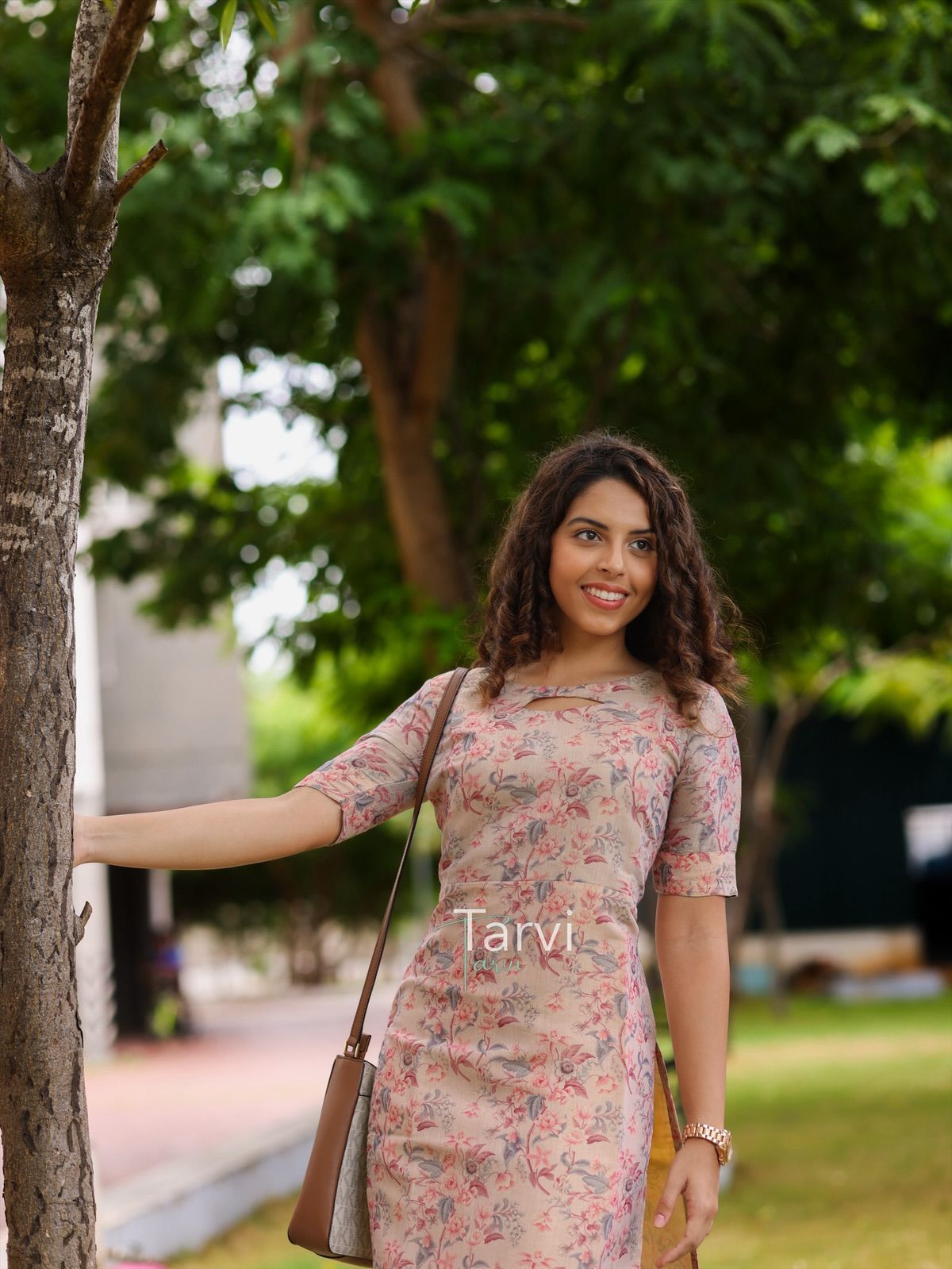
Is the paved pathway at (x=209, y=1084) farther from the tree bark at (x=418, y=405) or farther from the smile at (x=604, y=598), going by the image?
the smile at (x=604, y=598)

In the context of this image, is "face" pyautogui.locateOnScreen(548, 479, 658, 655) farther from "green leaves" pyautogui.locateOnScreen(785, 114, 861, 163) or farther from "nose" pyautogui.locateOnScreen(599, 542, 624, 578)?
"green leaves" pyautogui.locateOnScreen(785, 114, 861, 163)

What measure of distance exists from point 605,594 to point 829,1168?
7147 millimetres

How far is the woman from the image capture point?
2.30m

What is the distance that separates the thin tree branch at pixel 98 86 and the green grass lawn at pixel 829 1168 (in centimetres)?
176

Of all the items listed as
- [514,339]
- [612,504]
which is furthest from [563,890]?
[514,339]

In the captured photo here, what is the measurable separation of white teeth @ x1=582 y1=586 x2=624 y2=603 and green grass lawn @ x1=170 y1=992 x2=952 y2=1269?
3.21 ft

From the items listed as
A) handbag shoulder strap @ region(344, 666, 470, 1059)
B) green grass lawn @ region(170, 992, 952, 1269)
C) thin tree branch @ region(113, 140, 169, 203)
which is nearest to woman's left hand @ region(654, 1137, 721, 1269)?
green grass lawn @ region(170, 992, 952, 1269)

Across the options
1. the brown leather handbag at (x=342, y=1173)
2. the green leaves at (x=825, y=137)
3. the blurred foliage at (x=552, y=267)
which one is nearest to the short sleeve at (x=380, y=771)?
the brown leather handbag at (x=342, y=1173)

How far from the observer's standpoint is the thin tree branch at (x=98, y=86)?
86.8 inches

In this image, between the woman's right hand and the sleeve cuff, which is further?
the sleeve cuff

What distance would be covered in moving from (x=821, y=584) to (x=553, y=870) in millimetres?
6052

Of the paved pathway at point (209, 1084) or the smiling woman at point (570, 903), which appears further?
the paved pathway at point (209, 1084)

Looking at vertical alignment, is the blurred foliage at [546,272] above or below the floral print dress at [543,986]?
above

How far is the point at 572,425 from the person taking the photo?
881cm
